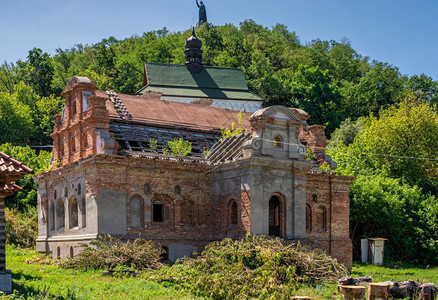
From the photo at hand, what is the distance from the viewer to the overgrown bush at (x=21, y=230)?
39.9 metres

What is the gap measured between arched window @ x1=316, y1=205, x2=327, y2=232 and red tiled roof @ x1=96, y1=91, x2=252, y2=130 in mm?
7441

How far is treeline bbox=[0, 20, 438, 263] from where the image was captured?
42.9m

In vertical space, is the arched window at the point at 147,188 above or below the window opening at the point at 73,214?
above

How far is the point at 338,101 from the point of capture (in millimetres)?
70500

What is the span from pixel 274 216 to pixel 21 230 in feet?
53.8

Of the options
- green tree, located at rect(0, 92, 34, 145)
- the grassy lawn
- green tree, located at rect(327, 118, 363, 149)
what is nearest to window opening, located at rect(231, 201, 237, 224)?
the grassy lawn

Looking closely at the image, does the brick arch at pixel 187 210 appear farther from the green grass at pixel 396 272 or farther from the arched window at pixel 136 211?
the green grass at pixel 396 272

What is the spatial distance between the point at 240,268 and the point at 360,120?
43.6 metres

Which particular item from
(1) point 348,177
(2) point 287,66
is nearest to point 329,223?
(1) point 348,177

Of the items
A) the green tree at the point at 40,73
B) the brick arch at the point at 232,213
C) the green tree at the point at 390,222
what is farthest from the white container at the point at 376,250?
the green tree at the point at 40,73

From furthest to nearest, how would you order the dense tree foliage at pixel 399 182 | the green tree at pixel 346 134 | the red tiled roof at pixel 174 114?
the green tree at pixel 346 134 → the dense tree foliage at pixel 399 182 → the red tiled roof at pixel 174 114

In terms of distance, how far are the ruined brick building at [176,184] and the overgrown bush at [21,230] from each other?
4070 millimetres

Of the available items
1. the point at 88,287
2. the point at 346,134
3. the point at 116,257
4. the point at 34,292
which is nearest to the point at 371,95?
the point at 346,134

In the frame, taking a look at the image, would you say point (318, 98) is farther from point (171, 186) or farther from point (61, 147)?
point (171, 186)
